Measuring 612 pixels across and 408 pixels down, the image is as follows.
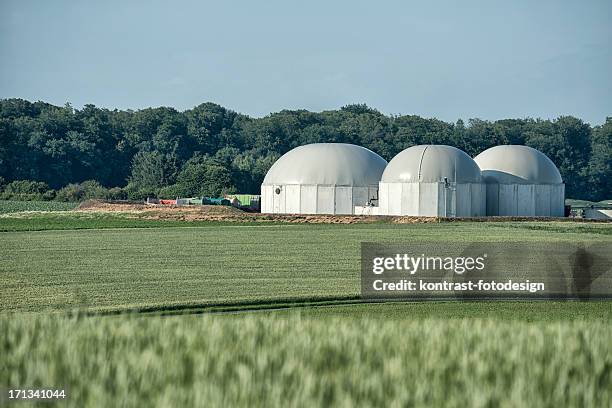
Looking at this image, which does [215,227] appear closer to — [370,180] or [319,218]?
[319,218]

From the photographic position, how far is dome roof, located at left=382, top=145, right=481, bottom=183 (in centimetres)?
7100

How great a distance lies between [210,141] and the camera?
146m

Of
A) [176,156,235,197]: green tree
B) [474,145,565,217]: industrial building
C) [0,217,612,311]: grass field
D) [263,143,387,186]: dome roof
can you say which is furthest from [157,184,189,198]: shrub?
[0,217,612,311]: grass field

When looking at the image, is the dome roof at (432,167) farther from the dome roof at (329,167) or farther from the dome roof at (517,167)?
the dome roof at (329,167)

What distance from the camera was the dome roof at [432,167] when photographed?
7100 centimetres

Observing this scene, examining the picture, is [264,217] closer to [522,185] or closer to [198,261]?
[522,185]

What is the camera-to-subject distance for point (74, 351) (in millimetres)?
9938

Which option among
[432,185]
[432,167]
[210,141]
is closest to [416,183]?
[432,185]

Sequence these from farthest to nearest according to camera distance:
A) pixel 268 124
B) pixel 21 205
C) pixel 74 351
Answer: pixel 268 124 < pixel 21 205 < pixel 74 351

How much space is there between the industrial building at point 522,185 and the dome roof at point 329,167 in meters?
8.52

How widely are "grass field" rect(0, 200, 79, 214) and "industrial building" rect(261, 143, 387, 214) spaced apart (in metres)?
18.9

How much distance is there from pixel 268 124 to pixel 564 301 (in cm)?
12357

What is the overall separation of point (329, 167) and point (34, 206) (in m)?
28.2

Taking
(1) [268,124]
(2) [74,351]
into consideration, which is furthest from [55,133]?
(2) [74,351]
